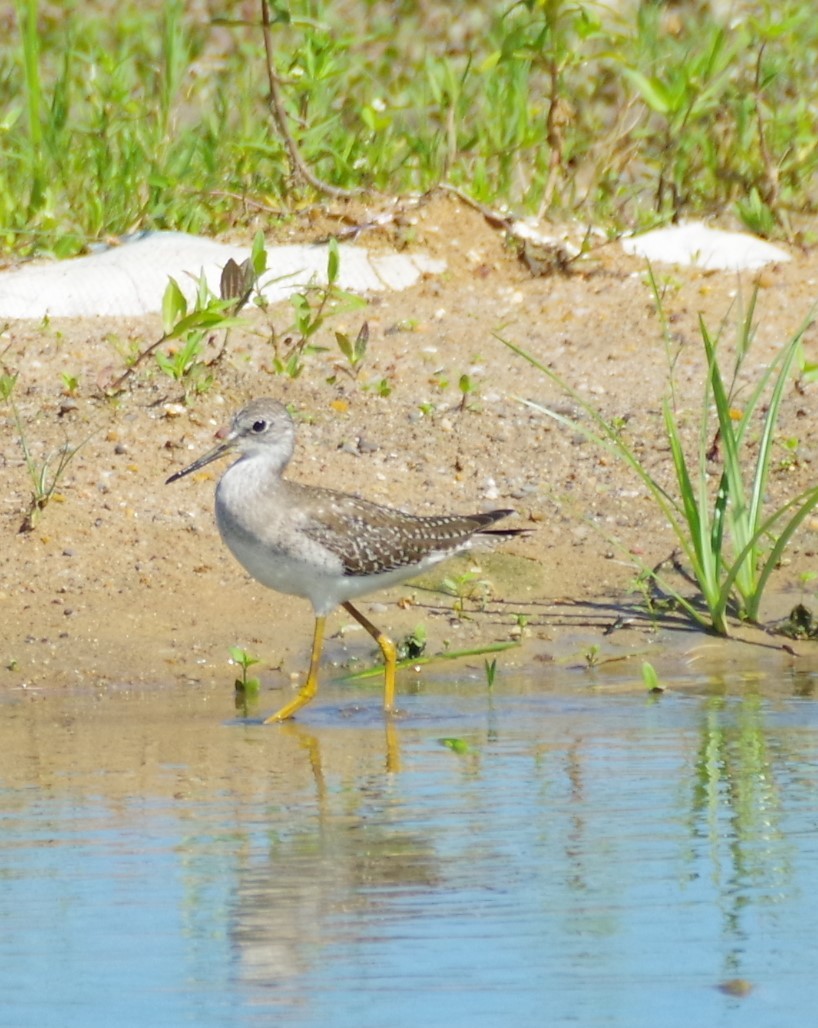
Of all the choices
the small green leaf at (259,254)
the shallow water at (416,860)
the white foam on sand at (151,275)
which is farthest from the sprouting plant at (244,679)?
the white foam on sand at (151,275)

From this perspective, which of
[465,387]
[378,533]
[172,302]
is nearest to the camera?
[378,533]

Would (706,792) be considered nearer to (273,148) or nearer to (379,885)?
(379,885)

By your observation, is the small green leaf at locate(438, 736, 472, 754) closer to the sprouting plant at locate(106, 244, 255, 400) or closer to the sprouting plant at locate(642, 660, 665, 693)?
the sprouting plant at locate(642, 660, 665, 693)

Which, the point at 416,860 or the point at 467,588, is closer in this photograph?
the point at 416,860

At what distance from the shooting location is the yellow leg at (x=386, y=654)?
655cm

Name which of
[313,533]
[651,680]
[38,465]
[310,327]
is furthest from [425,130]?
[651,680]

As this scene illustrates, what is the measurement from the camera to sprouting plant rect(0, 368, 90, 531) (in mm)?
7410

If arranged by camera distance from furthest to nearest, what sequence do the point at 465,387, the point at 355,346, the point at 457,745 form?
the point at 355,346 → the point at 465,387 → the point at 457,745

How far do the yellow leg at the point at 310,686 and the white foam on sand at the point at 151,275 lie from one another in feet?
8.02

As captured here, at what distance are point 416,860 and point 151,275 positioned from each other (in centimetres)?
499

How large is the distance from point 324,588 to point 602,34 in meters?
3.63

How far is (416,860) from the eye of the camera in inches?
183

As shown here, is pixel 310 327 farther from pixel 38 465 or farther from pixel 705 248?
pixel 705 248

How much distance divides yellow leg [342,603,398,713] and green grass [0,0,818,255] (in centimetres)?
292
